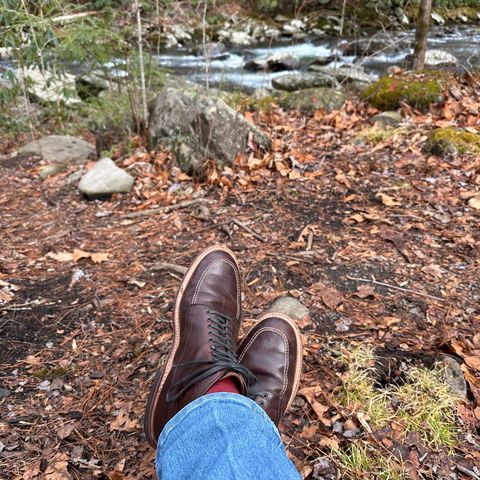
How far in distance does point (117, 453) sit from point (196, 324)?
1.99 feet

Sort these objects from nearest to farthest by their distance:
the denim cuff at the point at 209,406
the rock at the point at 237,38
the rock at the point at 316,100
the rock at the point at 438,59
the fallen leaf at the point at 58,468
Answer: the denim cuff at the point at 209,406
the fallen leaf at the point at 58,468
the rock at the point at 316,100
the rock at the point at 438,59
the rock at the point at 237,38

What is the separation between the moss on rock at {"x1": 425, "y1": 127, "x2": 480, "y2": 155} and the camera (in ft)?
11.6

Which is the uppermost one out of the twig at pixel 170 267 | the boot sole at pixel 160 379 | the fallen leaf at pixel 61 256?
the boot sole at pixel 160 379

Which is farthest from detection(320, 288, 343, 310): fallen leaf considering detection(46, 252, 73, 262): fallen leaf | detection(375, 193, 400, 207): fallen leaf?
detection(46, 252, 73, 262): fallen leaf

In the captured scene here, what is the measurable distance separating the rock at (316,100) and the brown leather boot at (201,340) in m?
3.76

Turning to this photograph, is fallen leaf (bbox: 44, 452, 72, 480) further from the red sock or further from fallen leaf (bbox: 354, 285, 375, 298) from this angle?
fallen leaf (bbox: 354, 285, 375, 298)

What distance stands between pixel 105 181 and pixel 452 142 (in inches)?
122

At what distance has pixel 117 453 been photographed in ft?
5.29

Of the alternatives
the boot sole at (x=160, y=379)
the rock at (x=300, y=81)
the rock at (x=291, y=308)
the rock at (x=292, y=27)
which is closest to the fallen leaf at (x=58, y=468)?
the boot sole at (x=160, y=379)

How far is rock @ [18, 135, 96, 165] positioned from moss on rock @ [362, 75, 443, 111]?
137 inches

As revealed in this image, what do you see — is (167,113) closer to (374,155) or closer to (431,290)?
(374,155)

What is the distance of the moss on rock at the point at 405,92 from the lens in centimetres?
460

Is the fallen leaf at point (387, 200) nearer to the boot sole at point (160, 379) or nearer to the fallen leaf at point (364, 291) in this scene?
the fallen leaf at point (364, 291)

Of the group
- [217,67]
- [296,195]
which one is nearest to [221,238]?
[296,195]
